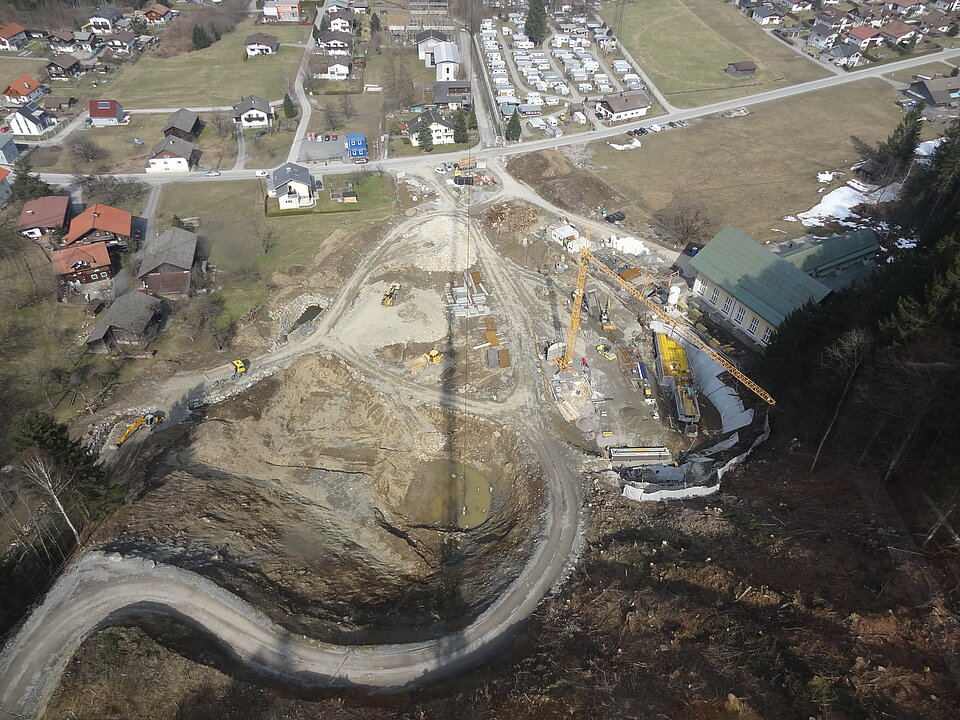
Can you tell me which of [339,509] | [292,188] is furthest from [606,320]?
[292,188]

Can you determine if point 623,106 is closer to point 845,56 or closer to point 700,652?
point 845,56

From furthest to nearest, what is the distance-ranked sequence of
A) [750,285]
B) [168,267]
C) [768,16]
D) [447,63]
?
[768,16] < [447,63] < [168,267] < [750,285]

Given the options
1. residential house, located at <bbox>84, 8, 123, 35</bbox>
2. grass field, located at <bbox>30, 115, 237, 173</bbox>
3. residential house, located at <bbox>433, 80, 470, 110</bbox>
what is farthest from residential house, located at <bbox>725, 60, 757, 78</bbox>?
residential house, located at <bbox>84, 8, 123, 35</bbox>

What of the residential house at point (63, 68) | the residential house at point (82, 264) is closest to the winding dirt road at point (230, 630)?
the residential house at point (82, 264)

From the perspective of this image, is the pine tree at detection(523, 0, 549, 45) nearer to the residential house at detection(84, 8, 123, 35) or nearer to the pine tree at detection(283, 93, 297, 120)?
the pine tree at detection(283, 93, 297, 120)

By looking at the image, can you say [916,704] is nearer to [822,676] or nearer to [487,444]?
[822,676]

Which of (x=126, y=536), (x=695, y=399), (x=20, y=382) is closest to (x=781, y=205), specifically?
(x=695, y=399)

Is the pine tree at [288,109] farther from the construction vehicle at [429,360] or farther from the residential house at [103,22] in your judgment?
the construction vehicle at [429,360]
